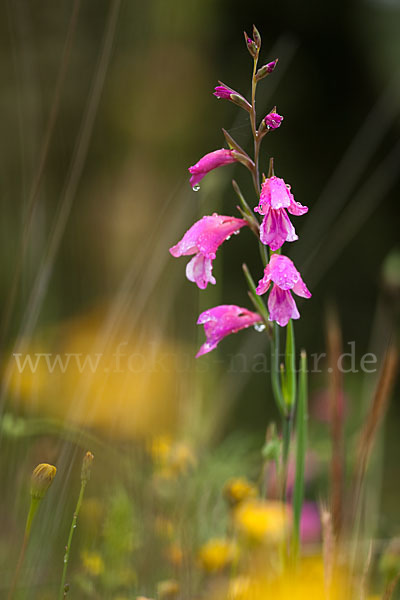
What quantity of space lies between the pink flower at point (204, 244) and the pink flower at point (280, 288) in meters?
0.06

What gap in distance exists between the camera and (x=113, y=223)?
43.6 inches

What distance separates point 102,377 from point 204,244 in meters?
0.25

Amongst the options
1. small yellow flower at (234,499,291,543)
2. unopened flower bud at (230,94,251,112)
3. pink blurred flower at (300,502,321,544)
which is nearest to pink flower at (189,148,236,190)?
unopened flower bud at (230,94,251,112)

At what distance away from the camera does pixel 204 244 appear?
0.53 m

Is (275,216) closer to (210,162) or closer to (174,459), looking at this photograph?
(210,162)

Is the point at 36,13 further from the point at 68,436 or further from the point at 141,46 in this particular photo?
the point at 68,436

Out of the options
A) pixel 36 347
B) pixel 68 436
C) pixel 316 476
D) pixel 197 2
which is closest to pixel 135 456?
pixel 68 436

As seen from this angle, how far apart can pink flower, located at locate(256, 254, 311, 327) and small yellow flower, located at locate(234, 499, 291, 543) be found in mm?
203

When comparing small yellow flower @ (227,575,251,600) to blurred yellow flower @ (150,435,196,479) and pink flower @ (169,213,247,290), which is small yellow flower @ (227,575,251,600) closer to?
blurred yellow flower @ (150,435,196,479)

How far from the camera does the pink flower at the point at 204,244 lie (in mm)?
530

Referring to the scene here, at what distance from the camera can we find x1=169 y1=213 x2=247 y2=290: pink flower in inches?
20.9

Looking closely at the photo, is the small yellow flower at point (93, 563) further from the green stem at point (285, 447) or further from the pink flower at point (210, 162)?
the pink flower at point (210, 162)

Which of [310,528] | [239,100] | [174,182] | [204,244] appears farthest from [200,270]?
[174,182]

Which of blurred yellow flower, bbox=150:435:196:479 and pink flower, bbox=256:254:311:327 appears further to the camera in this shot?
blurred yellow flower, bbox=150:435:196:479
